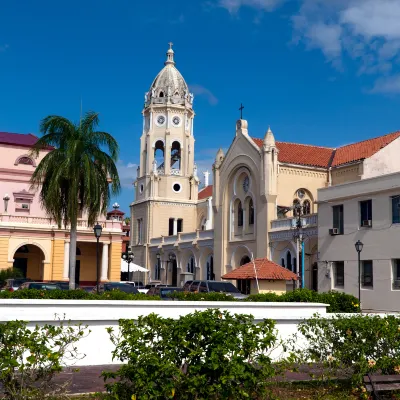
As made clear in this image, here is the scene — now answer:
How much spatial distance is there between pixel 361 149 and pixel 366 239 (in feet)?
49.7

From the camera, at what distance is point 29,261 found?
4378 cm

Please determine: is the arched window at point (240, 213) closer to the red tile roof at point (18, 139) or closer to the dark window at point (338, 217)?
the dark window at point (338, 217)

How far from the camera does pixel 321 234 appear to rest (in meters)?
34.6

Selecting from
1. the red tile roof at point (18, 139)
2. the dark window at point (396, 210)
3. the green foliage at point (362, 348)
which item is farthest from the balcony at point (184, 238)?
the green foliage at point (362, 348)

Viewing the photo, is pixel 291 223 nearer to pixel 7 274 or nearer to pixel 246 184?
pixel 246 184

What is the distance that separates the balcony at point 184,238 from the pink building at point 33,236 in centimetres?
1208

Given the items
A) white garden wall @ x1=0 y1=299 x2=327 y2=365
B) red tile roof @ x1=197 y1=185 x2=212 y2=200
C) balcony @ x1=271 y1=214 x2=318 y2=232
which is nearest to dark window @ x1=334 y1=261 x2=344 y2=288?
balcony @ x1=271 y1=214 x2=318 y2=232

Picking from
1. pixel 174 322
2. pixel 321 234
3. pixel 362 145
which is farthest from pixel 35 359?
pixel 362 145

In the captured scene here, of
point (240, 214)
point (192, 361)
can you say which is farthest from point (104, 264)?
point (192, 361)

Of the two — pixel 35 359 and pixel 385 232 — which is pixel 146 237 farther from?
pixel 35 359

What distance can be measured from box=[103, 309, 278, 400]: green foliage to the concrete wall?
23413mm

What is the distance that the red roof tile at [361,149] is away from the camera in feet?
138

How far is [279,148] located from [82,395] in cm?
4021

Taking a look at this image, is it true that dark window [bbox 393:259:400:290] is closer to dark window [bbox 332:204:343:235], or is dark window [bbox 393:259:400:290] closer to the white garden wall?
dark window [bbox 332:204:343:235]
